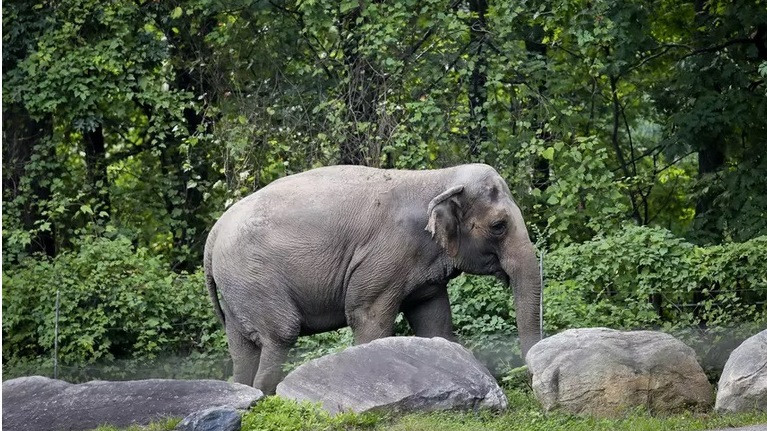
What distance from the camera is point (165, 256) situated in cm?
2136

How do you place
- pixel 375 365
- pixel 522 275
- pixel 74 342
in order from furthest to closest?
pixel 74 342, pixel 522 275, pixel 375 365

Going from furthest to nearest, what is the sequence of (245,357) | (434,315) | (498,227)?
(245,357) → (434,315) → (498,227)

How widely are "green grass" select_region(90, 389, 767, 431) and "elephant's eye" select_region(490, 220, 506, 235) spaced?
Result: 7.25 feet

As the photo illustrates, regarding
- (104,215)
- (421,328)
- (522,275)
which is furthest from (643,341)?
(104,215)

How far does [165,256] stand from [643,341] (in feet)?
37.9

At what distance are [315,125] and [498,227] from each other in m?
A: 7.44

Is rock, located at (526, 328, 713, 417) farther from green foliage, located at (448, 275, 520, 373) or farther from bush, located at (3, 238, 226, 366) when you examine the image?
bush, located at (3, 238, 226, 366)

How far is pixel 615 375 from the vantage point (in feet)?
35.4

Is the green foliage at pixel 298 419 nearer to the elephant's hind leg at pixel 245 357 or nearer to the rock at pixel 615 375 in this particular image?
the rock at pixel 615 375

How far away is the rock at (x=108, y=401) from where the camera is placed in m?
11.0

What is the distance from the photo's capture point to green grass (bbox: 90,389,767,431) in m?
10.2

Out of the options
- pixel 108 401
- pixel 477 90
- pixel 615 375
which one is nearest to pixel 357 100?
pixel 477 90

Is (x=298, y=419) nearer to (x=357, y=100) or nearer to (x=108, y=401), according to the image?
(x=108, y=401)

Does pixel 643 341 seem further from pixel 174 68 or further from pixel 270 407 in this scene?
pixel 174 68
